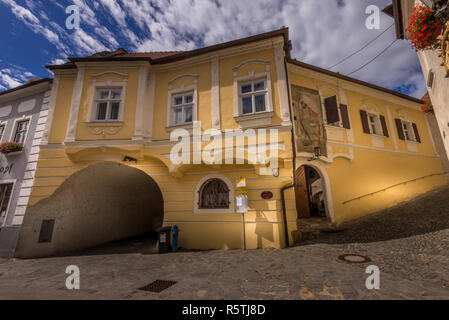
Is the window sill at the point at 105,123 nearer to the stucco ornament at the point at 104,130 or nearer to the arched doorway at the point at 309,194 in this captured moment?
the stucco ornament at the point at 104,130

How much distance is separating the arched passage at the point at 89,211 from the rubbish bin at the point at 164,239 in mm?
3192

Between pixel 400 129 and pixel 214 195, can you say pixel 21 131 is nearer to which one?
pixel 214 195

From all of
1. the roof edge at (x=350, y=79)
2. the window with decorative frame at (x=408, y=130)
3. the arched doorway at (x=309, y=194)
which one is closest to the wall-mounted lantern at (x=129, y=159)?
the roof edge at (x=350, y=79)

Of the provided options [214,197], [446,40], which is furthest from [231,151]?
[446,40]

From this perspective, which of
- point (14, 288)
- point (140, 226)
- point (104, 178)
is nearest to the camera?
point (14, 288)

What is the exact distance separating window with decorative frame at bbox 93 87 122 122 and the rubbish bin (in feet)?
16.5

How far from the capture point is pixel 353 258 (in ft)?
16.8

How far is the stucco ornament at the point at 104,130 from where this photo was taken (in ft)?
25.5

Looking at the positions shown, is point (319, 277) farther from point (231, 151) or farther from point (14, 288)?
point (14, 288)

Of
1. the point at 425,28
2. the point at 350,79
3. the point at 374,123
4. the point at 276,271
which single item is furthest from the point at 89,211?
the point at 374,123

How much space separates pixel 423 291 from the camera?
3.27 metres

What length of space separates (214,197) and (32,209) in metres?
7.37

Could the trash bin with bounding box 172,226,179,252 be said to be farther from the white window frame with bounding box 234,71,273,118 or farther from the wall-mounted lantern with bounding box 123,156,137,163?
the white window frame with bounding box 234,71,273,118

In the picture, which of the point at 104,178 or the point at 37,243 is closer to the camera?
the point at 37,243
